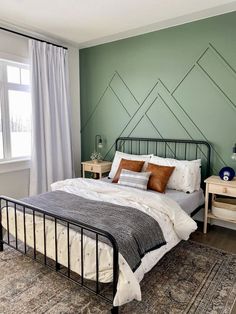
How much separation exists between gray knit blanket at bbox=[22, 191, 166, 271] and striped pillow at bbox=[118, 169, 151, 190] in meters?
0.68

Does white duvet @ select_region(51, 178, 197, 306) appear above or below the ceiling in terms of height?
below

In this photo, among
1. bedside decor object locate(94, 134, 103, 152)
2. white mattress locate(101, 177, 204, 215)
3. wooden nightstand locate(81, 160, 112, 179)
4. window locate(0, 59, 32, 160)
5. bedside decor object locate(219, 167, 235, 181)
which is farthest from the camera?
bedside decor object locate(94, 134, 103, 152)

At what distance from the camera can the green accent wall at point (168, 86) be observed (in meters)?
3.19

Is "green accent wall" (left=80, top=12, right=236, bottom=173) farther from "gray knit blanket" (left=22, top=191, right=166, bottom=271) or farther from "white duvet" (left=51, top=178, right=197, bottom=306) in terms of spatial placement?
"gray knit blanket" (left=22, top=191, right=166, bottom=271)

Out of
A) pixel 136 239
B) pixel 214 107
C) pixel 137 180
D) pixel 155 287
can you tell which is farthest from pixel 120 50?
pixel 155 287

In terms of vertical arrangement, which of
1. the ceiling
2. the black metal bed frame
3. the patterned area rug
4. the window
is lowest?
the patterned area rug

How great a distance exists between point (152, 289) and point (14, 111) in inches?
120

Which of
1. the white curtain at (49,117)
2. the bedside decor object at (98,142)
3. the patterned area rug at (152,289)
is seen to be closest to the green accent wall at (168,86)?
the bedside decor object at (98,142)

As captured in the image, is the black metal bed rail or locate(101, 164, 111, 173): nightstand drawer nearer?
the black metal bed rail

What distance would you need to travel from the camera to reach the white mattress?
2.80 meters

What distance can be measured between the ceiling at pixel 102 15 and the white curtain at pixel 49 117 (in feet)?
1.24

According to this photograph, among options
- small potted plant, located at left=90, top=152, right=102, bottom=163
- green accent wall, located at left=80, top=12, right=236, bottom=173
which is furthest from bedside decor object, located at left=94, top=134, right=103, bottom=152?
small potted plant, located at left=90, top=152, right=102, bottom=163

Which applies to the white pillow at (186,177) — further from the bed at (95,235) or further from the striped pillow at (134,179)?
the striped pillow at (134,179)

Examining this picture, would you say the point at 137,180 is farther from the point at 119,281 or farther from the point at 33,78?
the point at 33,78
